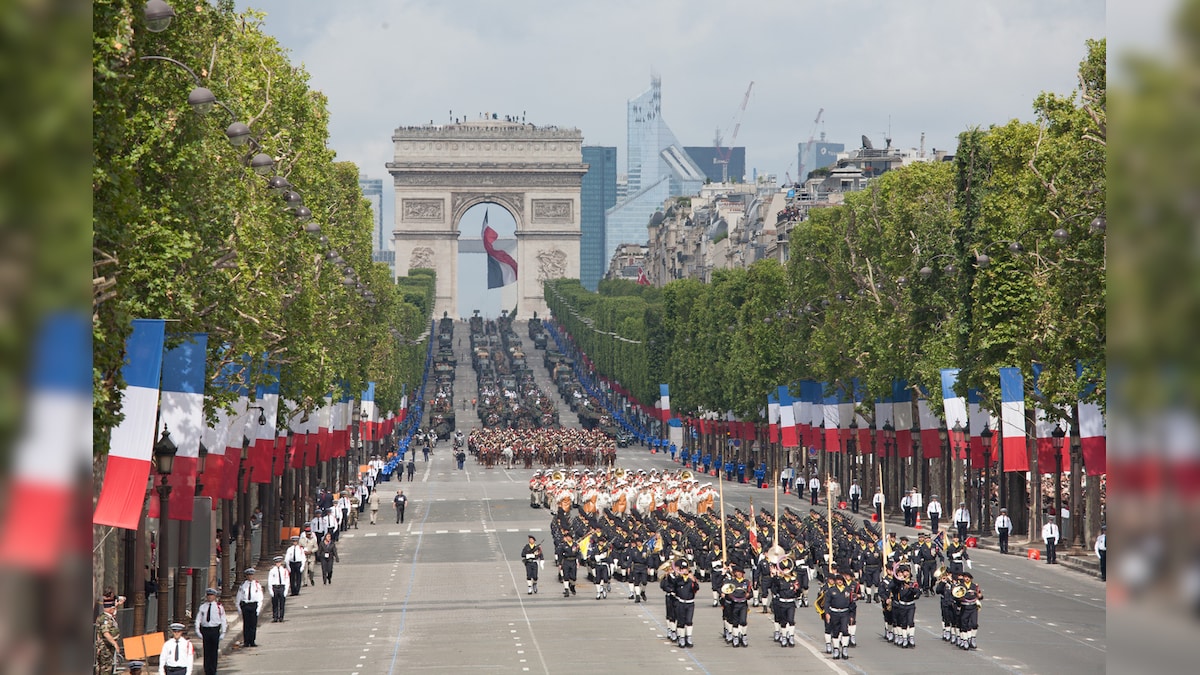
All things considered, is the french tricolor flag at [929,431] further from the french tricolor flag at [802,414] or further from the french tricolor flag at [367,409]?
the french tricolor flag at [367,409]

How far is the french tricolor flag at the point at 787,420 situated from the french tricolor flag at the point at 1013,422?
122ft

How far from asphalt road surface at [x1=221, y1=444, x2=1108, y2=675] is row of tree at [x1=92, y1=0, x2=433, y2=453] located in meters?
6.22

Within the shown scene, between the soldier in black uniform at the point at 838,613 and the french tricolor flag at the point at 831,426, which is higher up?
the french tricolor flag at the point at 831,426

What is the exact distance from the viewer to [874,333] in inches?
2931

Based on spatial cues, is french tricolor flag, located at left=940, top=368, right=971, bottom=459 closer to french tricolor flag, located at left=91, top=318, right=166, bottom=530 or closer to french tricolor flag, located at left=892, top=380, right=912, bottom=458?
french tricolor flag, located at left=892, top=380, right=912, bottom=458

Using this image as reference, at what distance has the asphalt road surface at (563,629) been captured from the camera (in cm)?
3183

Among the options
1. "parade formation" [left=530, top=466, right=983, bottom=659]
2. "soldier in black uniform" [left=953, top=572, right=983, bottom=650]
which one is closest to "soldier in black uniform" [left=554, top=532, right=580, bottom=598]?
"parade formation" [left=530, top=466, right=983, bottom=659]

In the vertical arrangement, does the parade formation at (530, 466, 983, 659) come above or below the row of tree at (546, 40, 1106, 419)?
below

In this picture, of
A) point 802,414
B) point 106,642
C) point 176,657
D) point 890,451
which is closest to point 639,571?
point 106,642

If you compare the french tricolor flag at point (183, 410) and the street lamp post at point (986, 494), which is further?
the street lamp post at point (986, 494)

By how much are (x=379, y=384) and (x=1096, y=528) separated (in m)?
57.9

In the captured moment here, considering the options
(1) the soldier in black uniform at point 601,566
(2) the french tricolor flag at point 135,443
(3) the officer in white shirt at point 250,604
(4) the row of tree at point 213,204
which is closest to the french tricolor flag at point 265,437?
(4) the row of tree at point 213,204

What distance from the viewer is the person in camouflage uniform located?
1019 inches
